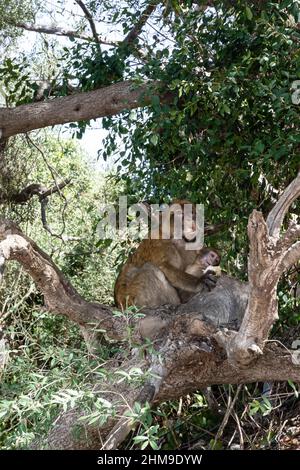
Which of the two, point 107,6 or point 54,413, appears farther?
point 107,6

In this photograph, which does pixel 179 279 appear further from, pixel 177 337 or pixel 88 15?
pixel 88 15

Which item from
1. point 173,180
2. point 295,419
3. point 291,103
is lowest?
point 295,419

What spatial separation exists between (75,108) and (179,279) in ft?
6.82

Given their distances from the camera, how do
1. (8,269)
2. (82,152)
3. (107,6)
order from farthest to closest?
(82,152) → (8,269) → (107,6)

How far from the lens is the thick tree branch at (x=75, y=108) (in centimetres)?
623

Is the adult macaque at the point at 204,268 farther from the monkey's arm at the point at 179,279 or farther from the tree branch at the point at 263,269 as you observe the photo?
the tree branch at the point at 263,269

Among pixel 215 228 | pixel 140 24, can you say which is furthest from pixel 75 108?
pixel 215 228

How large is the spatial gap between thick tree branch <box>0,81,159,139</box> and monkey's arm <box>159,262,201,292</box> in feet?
4.93

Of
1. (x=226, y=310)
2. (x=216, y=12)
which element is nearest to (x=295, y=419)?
(x=226, y=310)

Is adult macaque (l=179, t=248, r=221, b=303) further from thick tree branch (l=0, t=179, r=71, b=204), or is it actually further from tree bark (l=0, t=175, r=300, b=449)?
thick tree branch (l=0, t=179, r=71, b=204)

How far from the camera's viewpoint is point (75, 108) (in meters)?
6.49

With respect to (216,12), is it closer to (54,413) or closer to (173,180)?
(173,180)

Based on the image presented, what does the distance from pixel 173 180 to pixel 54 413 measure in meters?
2.33

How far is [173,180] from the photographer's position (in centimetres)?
604
